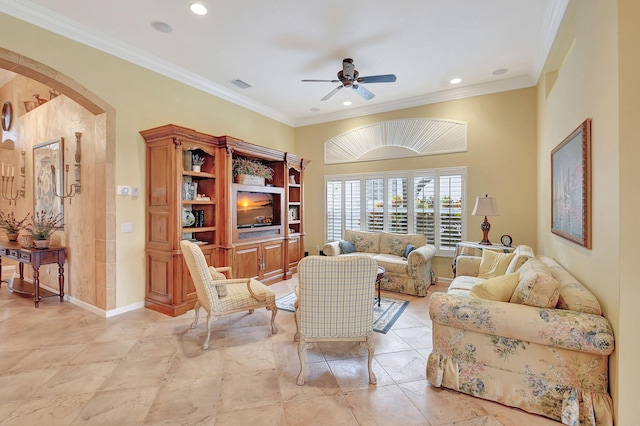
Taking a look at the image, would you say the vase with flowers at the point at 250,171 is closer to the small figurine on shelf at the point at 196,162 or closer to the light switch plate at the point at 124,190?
the small figurine on shelf at the point at 196,162

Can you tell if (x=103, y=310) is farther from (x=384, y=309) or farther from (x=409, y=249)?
(x=409, y=249)

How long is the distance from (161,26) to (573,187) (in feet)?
14.8

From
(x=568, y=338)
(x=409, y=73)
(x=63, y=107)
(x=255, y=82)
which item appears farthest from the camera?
(x=255, y=82)

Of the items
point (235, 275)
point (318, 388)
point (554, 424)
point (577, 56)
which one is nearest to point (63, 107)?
point (235, 275)

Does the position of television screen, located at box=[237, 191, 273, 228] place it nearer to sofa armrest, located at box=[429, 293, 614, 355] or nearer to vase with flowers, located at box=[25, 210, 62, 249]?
vase with flowers, located at box=[25, 210, 62, 249]

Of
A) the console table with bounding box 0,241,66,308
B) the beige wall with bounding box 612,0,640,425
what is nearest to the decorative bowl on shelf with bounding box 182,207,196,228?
the console table with bounding box 0,241,66,308

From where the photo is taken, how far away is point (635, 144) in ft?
5.37

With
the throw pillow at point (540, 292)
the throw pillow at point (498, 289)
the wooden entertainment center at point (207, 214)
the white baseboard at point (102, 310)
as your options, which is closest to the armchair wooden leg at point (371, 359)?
the throw pillow at point (498, 289)

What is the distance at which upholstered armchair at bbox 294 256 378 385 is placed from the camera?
221 centimetres

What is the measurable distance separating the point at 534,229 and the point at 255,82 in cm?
516

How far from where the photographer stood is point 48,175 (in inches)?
175

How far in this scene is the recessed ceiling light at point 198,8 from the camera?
2877 mm

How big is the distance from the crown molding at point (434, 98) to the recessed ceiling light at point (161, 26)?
3634 millimetres

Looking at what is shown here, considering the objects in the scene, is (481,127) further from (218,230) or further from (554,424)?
(218,230)
